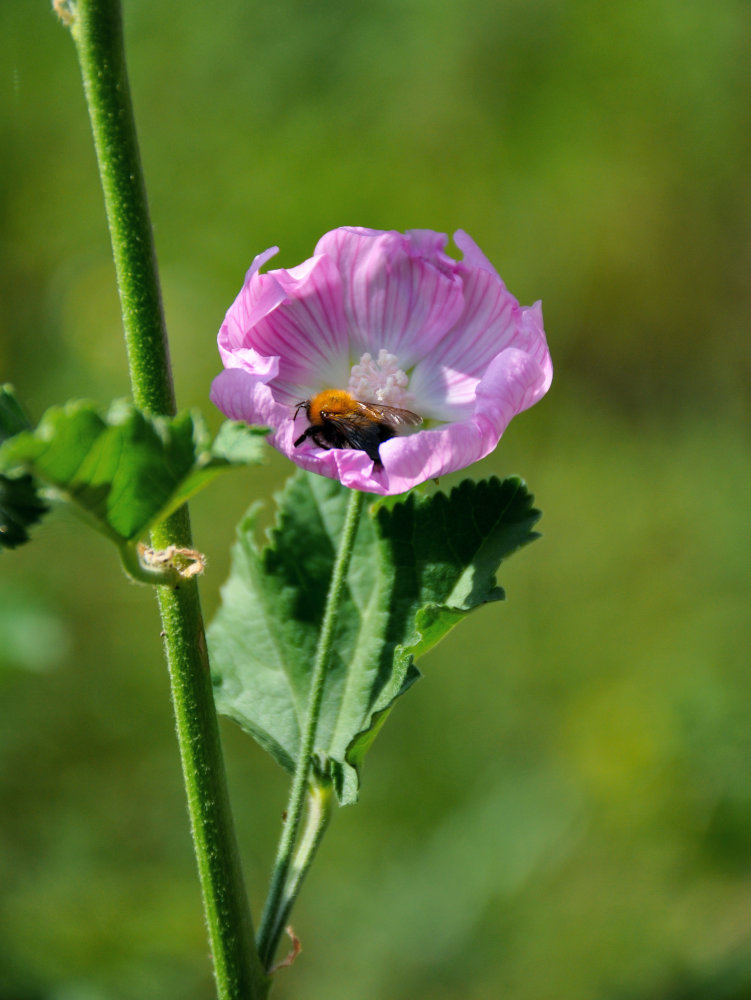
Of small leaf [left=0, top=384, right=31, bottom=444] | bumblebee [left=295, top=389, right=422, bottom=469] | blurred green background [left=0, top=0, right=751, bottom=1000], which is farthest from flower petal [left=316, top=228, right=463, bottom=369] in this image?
blurred green background [left=0, top=0, right=751, bottom=1000]

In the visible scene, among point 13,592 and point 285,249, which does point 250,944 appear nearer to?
point 13,592

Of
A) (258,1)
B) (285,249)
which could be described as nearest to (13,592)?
(285,249)

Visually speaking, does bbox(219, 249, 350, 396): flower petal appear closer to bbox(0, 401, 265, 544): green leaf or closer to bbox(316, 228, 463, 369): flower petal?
bbox(316, 228, 463, 369): flower petal

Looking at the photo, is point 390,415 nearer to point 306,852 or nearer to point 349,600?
point 349,600

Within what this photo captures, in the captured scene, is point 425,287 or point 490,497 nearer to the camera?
point 490,497

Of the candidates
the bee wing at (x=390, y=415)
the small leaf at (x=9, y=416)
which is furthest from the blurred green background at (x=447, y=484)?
the small leaf at (x=9, y=416)

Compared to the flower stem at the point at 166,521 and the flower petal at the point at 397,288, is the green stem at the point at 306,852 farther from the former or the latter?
the flower petal at the point at 397,288

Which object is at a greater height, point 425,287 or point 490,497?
point 425,287

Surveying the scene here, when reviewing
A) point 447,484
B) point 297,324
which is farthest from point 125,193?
point 447,484
